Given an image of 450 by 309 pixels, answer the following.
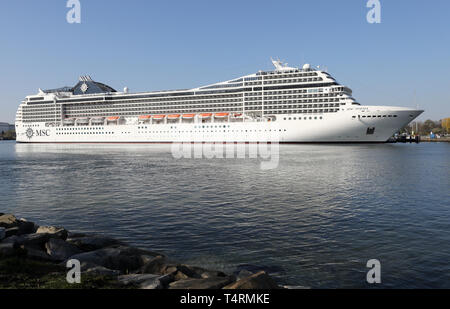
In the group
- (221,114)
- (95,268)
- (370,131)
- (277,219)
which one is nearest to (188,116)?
(221,114)

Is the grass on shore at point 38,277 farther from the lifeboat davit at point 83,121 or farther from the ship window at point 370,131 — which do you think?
the lifeboat davit at point 83,121

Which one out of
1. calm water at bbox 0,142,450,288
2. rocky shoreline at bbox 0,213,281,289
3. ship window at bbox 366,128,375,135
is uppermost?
ship window at bbox 366,128,375,135

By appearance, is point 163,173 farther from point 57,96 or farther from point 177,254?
point 57,96

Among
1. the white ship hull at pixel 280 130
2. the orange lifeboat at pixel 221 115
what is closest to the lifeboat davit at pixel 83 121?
the white ship hull at pixel 280 130

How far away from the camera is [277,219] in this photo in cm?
1417

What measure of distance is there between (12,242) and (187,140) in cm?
8046

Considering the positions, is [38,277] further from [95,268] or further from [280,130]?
[280,130]

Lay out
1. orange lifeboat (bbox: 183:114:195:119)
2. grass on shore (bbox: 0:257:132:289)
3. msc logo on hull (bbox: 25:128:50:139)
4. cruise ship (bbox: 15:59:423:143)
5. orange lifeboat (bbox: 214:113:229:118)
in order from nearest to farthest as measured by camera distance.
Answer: grass on shore (bbox: 0:257:132:289) → cruise ship (bbox: 15:59:423:143) → orange lifeboat (bbox: 214:113:229:118) → orange lifeboat (bbox: 183:114:195:119) → msc logo on hull (bbox: 25:128:50:139)

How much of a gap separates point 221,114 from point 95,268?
82.7 m

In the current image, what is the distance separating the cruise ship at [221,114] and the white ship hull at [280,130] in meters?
0.20

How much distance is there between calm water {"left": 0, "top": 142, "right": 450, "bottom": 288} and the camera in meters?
9.48

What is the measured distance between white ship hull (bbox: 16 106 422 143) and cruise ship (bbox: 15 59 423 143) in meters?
0.20

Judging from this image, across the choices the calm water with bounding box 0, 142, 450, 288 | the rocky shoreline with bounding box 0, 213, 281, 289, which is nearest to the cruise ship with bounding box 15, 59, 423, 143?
the calm water with bounding box 0, 142, 450, 288

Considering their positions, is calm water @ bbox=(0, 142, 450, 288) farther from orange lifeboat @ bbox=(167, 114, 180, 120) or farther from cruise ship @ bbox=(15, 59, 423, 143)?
orange lifeboat @ bbox=(167, 114, 180, 120)
